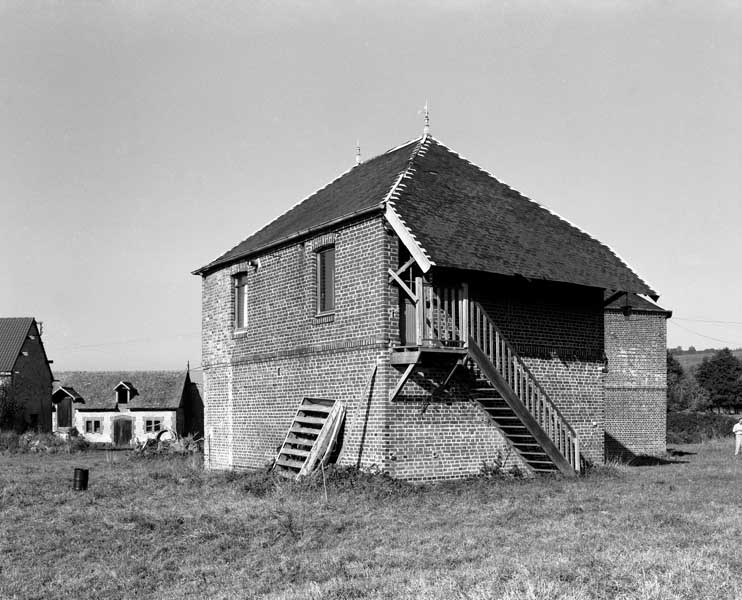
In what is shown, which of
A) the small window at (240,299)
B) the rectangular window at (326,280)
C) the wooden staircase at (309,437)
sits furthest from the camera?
the small window at (240,299)

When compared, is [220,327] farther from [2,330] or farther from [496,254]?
[2,330]

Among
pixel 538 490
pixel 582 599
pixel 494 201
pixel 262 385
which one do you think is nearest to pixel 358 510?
pixel 538 490

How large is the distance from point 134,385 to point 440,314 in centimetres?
4543

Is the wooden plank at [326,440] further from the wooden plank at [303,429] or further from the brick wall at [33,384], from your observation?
the brick wall at [33,384]

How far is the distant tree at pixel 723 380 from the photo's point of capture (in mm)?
91312

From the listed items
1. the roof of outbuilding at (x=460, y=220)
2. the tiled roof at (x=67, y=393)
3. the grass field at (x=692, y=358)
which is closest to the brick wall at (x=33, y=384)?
the tiled roof at (x=67, y=393)

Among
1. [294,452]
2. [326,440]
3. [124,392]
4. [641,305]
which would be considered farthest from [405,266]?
[124,392]

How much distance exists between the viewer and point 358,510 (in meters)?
14.8

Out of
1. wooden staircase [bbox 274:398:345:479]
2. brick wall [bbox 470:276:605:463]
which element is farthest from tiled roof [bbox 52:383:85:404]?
brick wall [bbox 470:276:605:463]

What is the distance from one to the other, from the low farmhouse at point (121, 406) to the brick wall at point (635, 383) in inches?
1280

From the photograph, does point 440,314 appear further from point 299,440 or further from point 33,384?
point 33,384

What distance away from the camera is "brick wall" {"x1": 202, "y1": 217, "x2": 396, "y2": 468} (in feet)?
Answer: 59.6

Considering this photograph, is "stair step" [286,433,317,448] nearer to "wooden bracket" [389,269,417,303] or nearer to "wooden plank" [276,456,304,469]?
"wooden plank" [276,456,304,469]

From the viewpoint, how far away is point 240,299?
2395cm
